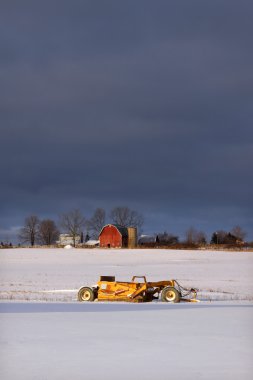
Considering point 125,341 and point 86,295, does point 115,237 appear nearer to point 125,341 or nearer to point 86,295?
point 86,295

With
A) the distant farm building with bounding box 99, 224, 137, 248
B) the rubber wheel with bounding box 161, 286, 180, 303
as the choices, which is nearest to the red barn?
the distant farm building with bounding box 99, 224, 137, 248

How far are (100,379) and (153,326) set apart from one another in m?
5.82

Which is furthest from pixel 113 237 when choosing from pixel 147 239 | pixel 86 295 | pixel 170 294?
pixel 170 294

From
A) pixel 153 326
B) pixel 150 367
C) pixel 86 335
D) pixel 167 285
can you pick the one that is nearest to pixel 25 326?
pixel 86 335

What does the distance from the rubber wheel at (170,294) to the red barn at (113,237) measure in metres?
94.1

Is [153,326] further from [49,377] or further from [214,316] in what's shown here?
[49,377]

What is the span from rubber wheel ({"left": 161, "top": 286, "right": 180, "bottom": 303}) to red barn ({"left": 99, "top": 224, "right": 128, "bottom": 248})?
94079mm

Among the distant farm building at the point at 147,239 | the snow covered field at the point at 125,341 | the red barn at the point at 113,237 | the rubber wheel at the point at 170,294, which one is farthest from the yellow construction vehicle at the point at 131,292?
the distant farm building at the point at 147,239

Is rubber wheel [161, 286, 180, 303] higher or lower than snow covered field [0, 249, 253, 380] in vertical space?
higher

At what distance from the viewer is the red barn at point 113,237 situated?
383 ft

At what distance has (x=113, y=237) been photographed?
117 m

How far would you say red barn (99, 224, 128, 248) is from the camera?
116688 millimetres

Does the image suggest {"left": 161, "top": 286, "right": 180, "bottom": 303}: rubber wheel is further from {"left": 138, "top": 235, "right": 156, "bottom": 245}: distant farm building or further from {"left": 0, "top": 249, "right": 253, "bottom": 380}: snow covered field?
{"left": 138, "top": 235, "right": 156, "bottom": 245}: distant farm building

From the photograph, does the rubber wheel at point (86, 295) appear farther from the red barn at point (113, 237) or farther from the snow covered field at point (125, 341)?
the red barn at point (113, 237)
